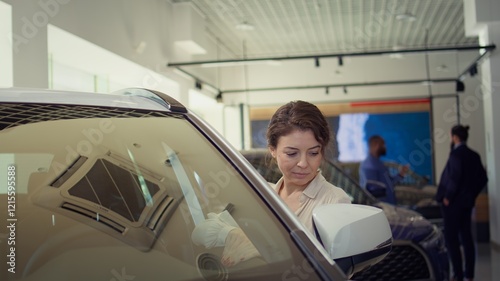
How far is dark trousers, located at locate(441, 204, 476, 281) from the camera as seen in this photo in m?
7.27

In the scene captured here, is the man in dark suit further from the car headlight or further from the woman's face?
the woman's face

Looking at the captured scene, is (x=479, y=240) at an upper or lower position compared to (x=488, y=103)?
lower

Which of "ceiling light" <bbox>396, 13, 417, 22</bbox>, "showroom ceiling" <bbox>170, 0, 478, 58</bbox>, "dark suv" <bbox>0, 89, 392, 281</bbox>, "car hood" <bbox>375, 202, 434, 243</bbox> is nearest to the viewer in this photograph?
"dark suv" <bbox>0, 89, 392, 281</bbox>

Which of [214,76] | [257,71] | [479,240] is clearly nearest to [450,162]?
[479,240]

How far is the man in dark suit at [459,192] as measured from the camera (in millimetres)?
7254

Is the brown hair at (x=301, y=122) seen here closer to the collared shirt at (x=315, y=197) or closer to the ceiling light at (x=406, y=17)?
the collared shirt at (x=315, y=197)

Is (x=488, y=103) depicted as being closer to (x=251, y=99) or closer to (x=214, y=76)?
(x=214, y=76)

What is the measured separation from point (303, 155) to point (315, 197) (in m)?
0.13

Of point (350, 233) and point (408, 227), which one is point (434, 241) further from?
point (350, 233)

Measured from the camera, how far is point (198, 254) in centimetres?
157

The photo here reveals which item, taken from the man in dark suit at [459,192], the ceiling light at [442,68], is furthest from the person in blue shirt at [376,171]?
the ceiling light at [442,68]

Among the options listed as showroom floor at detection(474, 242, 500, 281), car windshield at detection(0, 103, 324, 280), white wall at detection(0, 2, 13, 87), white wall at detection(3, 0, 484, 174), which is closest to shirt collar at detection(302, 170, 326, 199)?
car windshield at detection(0, 103, 324, 280)

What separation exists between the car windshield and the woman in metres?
0.34

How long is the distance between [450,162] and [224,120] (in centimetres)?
949
